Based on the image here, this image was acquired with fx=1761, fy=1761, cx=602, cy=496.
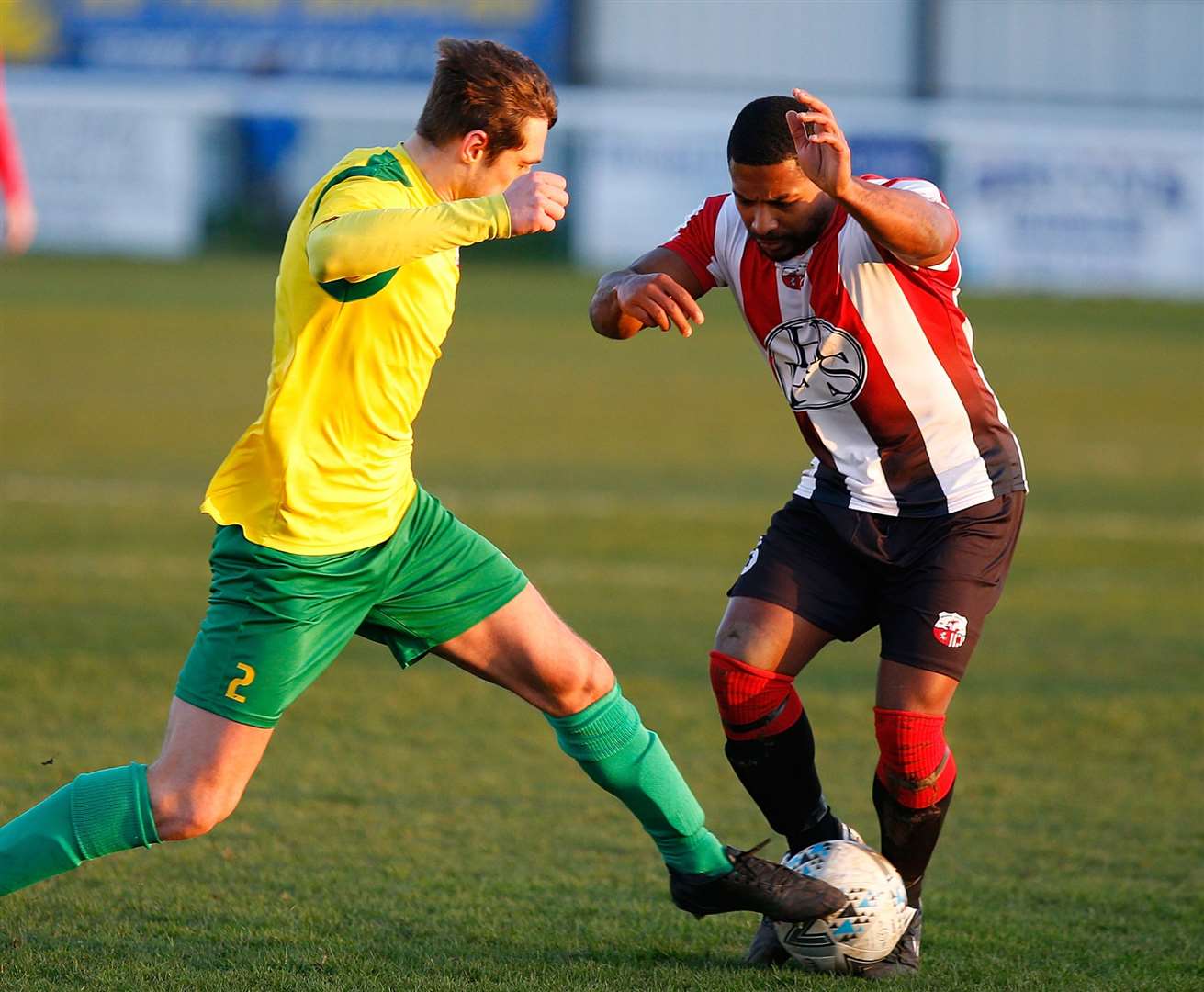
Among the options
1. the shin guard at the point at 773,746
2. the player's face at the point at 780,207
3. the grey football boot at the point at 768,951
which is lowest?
the grey football boot at the point at 768,951

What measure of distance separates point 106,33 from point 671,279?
34.4 metres

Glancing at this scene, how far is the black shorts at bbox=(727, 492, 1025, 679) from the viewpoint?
4770 mm

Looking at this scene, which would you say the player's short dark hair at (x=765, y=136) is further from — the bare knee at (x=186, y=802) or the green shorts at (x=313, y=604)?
the bare knee at (x=186, y=802)

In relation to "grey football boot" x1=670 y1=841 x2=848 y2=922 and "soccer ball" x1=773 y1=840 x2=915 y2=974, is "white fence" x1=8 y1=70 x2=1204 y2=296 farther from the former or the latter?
"grey football boot" x1=670 y1=841 x2=848 y2=922

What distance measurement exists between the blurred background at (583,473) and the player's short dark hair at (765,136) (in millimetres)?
2132

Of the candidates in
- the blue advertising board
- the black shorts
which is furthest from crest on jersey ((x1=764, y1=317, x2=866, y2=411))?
the blue advertising board

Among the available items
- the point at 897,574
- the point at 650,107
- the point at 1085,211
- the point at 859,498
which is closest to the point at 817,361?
the point at 859,498

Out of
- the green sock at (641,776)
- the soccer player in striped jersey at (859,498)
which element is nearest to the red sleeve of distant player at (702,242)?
the soccer player in striped jersey at (859,498)

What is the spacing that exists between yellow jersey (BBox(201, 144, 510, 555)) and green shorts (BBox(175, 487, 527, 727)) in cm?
6

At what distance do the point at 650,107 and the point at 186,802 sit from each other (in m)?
31.1

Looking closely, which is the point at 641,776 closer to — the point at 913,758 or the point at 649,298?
the point at 913,758

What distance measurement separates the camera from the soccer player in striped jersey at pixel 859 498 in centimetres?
475

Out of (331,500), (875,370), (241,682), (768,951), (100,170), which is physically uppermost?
(875,370)

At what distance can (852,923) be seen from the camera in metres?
4.68
